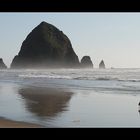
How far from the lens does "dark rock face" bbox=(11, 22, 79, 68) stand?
43250 mm

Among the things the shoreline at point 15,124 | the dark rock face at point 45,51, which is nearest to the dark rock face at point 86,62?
the dark rock face at point 45,51

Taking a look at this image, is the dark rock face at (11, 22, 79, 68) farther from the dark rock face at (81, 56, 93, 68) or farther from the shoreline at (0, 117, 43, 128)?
the shoreline at (0, 117, 43, 128)

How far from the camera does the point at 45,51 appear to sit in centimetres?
4375

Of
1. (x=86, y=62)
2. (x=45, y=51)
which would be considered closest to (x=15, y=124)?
(x=45, y=51)

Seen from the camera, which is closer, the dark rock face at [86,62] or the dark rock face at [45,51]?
the dark rock face at [45,51]

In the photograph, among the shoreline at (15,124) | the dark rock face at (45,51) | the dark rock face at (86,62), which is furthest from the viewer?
the dark rock face at (86,62)

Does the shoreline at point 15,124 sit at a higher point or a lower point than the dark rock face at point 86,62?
lower

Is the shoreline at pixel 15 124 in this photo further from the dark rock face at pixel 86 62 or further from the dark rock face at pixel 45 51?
the dark rock face at pixel 86 62

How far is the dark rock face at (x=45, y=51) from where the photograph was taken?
142 ft

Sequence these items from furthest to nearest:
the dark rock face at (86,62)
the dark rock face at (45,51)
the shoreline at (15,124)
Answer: the dark rock face at (86,62) → the dark rock face at (45,51) → the shoreline at (15,124)

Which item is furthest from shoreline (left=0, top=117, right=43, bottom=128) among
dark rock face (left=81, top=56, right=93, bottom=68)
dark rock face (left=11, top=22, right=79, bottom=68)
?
dark rock face (left=81, top=56, right=93, bottom=68)
